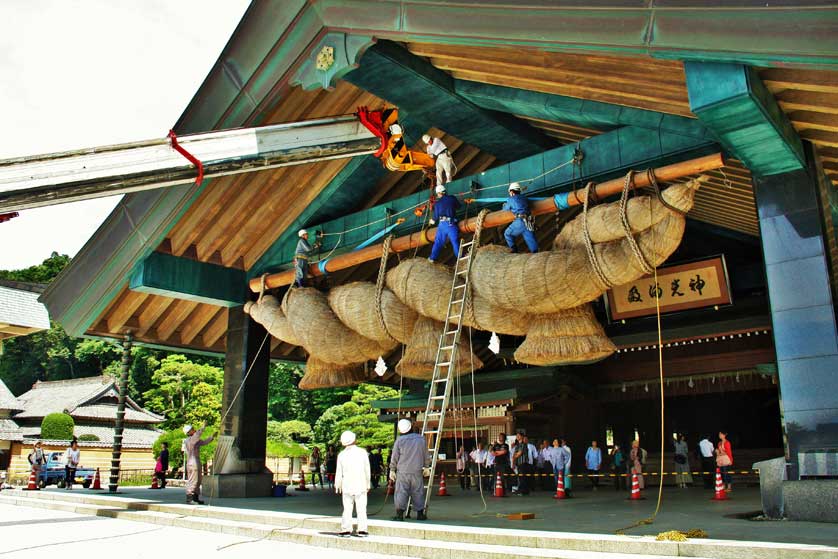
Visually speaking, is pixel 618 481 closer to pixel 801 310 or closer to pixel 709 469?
pixel 709 469

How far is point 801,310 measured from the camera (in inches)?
238

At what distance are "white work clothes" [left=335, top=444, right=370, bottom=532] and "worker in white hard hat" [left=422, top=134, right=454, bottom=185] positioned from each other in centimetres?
424

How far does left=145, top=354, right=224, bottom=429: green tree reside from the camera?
34.1 m

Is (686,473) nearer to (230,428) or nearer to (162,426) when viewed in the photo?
(230,428)

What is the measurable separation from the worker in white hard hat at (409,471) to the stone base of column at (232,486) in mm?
4654

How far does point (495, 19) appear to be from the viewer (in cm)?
616

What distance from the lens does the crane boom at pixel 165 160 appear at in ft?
21.6

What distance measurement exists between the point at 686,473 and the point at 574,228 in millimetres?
8752

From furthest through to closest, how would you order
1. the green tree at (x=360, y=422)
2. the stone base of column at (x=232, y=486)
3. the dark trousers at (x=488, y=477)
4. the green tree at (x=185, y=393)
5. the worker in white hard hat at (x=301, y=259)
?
the green tree at (x=185, y=393)
the green tree at (x=360, y=422)
the dark trousers at (x=488, y=477)
the stone base of column at (x=232, y=486)
the worker in white hard hat at (x=301, y=259)

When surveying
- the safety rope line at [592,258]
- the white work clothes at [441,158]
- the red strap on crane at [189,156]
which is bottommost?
the safety rope line at [592,258]

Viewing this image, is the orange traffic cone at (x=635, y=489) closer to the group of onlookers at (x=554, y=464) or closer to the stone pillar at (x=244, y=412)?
the group of onlookers at (x=554, y=464)

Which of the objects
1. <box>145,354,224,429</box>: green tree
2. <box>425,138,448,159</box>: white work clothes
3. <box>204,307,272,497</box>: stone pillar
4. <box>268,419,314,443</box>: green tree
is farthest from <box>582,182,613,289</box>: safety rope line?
<box>145,354,224,429</box>: green tree

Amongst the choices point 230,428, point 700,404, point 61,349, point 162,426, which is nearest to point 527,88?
point 230,428

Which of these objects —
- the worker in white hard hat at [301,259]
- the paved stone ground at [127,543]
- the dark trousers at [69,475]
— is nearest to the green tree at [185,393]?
the dark trousers at [69,475]
